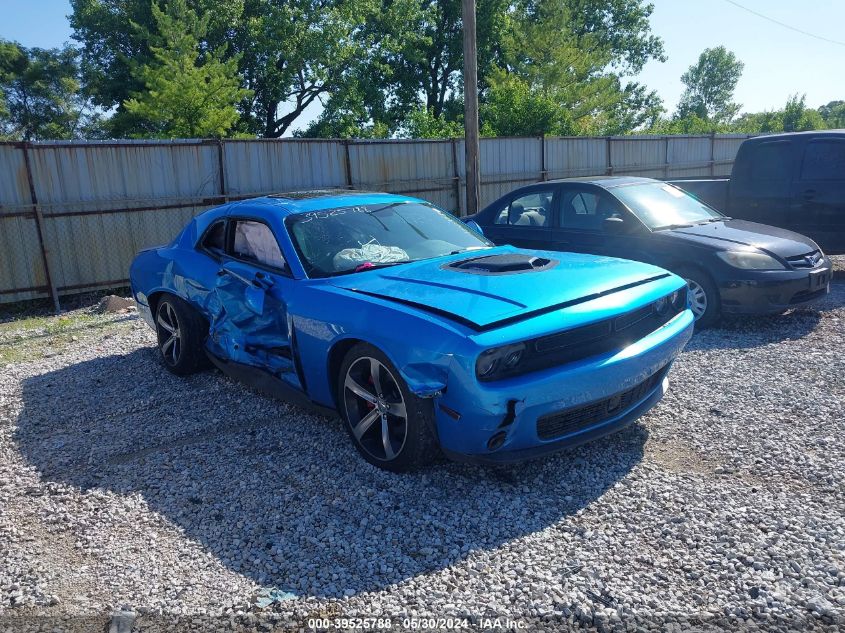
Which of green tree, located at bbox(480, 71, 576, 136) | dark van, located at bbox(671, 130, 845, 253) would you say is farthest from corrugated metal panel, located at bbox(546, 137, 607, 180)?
dark van, located at bbox(671, 130, 845, 253)

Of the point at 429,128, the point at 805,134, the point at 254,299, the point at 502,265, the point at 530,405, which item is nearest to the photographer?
the point at 530,405

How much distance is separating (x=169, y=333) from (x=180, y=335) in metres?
0.36

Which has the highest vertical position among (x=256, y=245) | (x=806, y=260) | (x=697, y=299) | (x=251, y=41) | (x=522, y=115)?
(x=251, y=41)

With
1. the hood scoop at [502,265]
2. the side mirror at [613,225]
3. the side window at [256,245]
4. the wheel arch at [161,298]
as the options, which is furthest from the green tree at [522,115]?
the hood scoop at [502,265]

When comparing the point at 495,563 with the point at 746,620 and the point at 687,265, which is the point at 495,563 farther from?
the point at 687,265

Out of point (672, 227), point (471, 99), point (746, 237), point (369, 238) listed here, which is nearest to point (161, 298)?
point (369, 238)

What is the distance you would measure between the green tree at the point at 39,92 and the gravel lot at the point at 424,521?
3663 cm

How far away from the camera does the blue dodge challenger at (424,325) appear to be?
3229 millimetres

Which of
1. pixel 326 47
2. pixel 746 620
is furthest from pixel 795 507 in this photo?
pixel 326 47

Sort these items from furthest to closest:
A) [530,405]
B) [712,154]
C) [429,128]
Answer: [429,128] < [712,154] < [530,405]

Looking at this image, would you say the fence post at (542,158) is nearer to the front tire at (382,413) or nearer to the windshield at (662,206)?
the windshield at (662,206)

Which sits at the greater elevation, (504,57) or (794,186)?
(504,57)

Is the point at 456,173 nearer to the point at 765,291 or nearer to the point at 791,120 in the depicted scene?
the point at 765,291

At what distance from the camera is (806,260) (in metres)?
6.56
